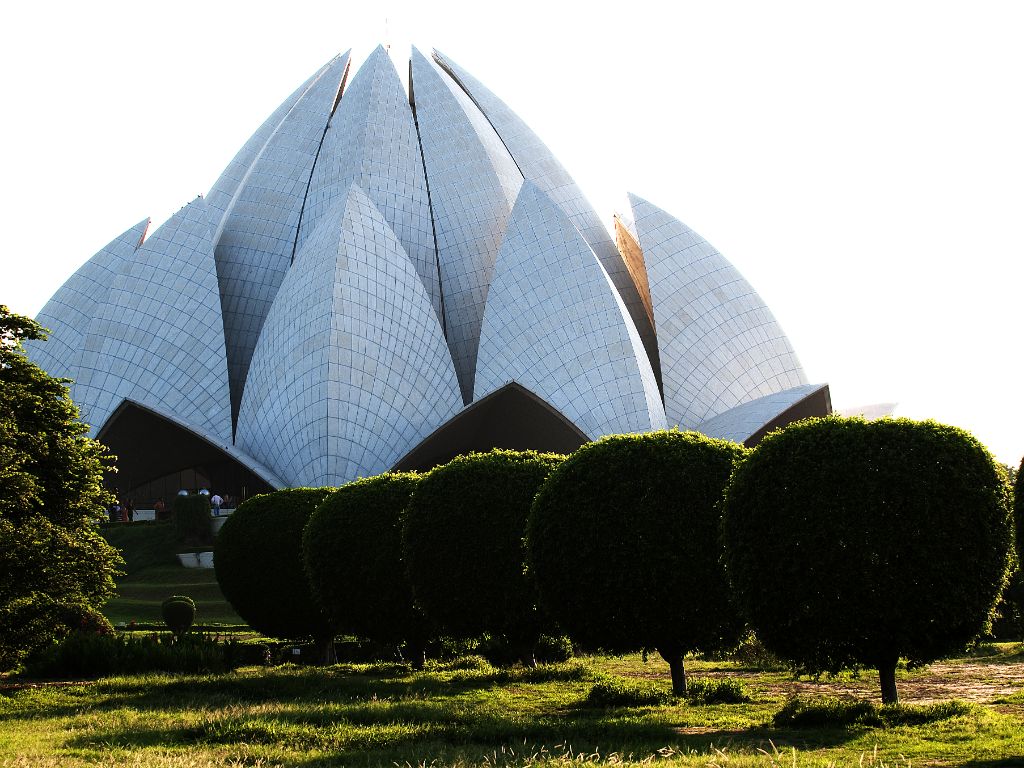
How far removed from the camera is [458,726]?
31.8ft

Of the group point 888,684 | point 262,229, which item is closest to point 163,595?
point 262,229

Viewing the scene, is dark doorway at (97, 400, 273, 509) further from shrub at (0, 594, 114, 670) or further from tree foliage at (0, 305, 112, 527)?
shrub at (0, 594, 114, 670)

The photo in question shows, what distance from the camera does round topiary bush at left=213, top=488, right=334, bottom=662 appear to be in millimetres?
18828

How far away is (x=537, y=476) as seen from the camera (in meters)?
15.5

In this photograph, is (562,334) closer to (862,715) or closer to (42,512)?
(42,512)

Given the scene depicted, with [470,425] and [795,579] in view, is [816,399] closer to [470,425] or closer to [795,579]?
[470,425]

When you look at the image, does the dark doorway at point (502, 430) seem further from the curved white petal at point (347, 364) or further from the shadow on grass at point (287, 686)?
Result: the shadow on grass at point (287, 686)

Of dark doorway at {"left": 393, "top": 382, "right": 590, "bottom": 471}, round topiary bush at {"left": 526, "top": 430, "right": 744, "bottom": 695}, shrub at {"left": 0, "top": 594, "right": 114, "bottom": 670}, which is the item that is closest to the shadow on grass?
shrub at {"left": 0, "top": 594, "right": 114, "bottom": 670}

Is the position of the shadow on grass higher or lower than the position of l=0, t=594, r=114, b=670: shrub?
lower

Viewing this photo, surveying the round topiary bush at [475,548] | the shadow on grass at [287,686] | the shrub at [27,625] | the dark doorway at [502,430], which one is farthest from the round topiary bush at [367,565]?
the dark doorway at [502,430]

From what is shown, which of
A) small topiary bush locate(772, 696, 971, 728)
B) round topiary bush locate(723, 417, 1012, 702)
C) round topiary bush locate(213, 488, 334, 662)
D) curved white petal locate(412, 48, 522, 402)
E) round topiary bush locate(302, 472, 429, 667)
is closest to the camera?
small topiary bush locate(772, 696, 971, 728)

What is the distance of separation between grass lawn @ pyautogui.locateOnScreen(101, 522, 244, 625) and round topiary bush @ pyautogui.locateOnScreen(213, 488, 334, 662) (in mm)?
4408

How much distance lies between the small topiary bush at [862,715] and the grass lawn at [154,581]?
16.2 meters

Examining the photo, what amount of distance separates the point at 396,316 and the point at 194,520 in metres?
9.01
